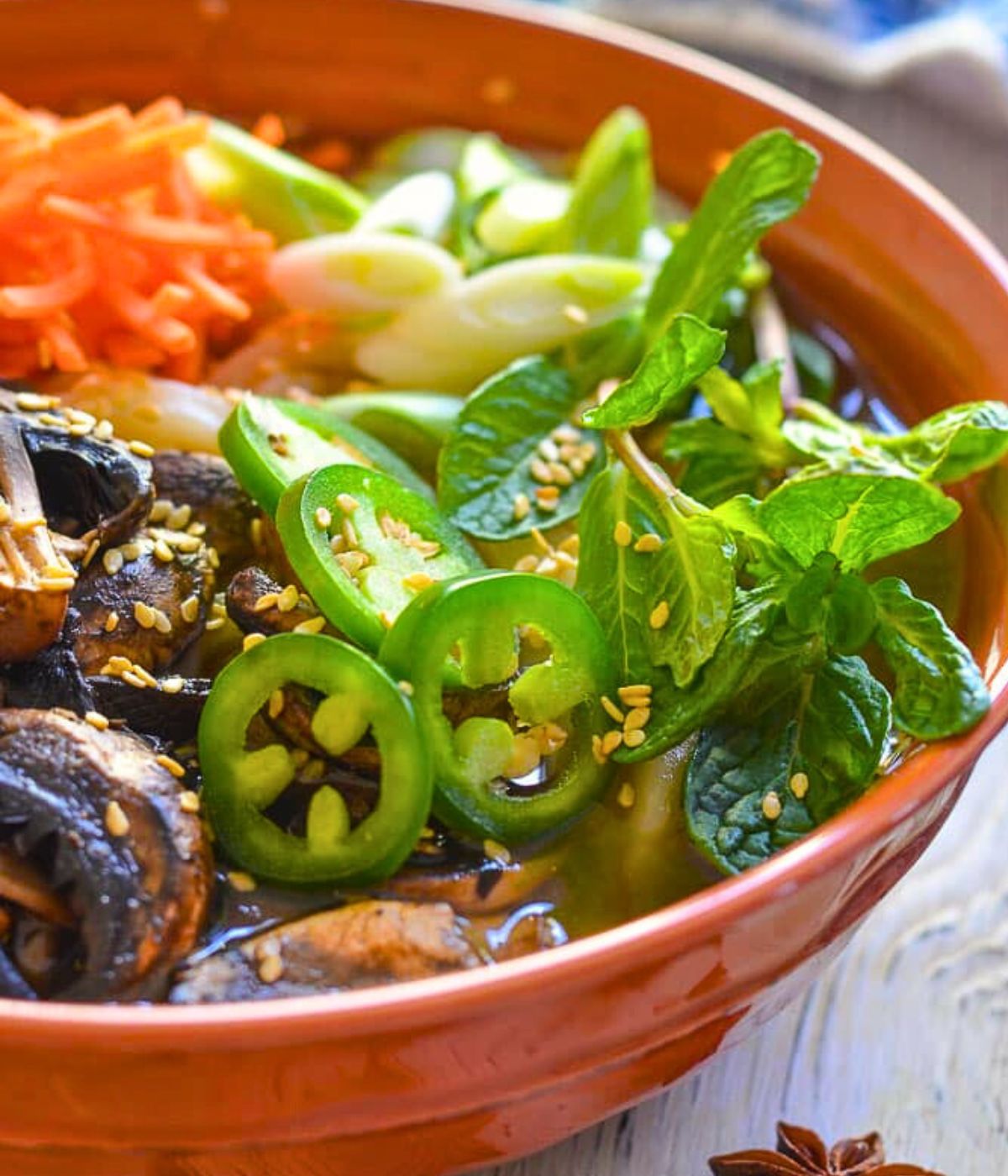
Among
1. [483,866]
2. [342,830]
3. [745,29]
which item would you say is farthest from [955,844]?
[745,29]

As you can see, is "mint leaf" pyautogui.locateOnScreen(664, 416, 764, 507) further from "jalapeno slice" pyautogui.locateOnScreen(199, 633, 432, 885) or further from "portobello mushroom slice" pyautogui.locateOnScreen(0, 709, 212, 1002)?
"portobello mushroom slice" pyautogui.locateOnScreen(0, 709, 212, 1002)

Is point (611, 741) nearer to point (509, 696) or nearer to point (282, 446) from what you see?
point (509, 696)

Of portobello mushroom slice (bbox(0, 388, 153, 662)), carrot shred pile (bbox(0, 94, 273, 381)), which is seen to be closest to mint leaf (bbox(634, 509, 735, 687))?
portobello mushroom slice (bbox(0, 388, 153, 662))

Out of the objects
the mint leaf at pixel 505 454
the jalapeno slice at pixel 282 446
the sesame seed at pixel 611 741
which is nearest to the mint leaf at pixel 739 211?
the mint leaf at pixel 505 454

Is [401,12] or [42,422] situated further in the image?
[401,12]

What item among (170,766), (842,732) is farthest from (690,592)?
(170,766)

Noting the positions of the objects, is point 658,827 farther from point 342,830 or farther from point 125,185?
point 125,185
